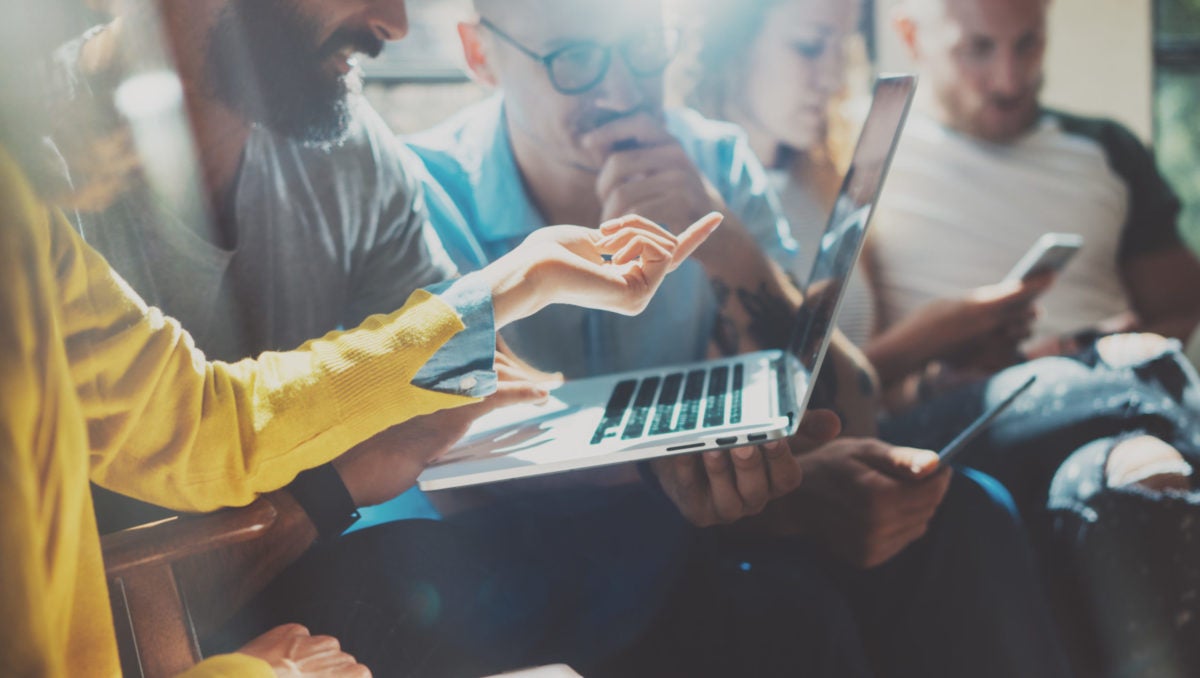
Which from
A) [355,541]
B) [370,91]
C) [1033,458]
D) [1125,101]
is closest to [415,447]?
[355,541]

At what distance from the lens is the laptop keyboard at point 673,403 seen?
2.67 feet

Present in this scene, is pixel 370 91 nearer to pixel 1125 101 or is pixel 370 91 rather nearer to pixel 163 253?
pixel 163 253

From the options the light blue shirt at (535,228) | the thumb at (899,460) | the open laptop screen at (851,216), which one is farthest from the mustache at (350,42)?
the thumb at (899,460)

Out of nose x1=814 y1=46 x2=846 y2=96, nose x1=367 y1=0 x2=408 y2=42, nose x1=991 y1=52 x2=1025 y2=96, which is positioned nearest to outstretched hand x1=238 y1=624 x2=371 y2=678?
nose x1=367 y1=0 x2=408 y2=42

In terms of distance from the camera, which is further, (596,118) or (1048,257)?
(1048,257)

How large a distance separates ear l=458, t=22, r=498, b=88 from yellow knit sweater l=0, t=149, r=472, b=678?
379mm

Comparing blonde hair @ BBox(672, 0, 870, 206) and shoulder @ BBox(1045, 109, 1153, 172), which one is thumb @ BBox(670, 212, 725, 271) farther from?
shoulder @ BBox(1045, 109, 1153, 172)

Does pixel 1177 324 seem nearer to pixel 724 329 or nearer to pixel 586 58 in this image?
pixel 724 329

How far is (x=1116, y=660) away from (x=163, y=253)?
99cm

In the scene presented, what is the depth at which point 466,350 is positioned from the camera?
0.77 meters

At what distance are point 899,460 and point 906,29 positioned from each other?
3.61ft

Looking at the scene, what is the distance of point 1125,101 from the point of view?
7.57 feet

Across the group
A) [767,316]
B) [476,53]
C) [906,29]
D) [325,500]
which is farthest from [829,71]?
[325,500]

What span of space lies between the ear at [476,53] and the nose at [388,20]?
13 cm
